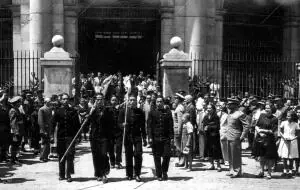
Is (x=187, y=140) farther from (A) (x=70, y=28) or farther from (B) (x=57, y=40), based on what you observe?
(A) (x=70, y=28)

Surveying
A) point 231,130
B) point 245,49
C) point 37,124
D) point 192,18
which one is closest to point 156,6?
point 192,18

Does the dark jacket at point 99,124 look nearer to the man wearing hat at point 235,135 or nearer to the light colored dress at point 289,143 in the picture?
the man wearing hat at point 235,135

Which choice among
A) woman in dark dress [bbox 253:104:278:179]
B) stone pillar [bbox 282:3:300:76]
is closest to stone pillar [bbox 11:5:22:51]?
stone pillar [bbox 282:3:300:76]

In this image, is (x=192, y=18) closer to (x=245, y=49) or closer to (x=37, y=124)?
(x=245, y=49)

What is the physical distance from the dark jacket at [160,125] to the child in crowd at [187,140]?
916mm

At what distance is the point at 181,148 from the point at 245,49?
16.1 m

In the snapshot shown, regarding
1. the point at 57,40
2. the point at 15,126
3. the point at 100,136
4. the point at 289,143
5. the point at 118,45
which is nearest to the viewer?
the point at 100,136

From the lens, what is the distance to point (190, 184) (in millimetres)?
9953

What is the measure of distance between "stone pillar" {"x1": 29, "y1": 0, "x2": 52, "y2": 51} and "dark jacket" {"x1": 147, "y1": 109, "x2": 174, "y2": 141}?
12.3m

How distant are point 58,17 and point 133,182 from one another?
13716 millimetres

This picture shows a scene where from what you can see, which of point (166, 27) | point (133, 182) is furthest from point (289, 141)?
point (166, 27)

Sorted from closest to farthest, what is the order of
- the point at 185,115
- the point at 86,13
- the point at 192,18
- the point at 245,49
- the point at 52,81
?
the point at 185,115 < the point at 52,81 < the point at 192,18 < the point at 86,13 < the point at 245,49

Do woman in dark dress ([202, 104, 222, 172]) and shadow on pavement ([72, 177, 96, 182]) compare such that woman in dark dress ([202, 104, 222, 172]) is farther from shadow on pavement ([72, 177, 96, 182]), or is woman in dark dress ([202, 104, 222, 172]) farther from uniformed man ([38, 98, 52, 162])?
uniformed man ([38, 98, 52, 162])

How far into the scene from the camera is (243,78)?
24.0 meters
